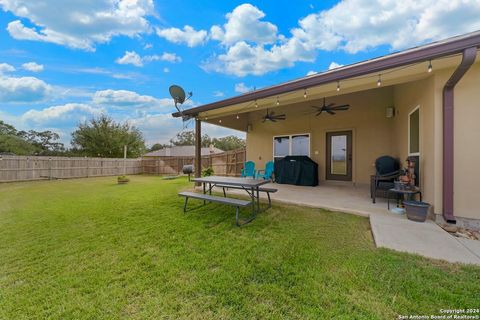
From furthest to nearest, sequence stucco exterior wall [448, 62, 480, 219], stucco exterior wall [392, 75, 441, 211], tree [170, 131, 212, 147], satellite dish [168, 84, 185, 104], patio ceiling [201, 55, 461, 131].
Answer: tree [170, 131, 212, 147], satellite dish [168, 84, 185, 104], stucco exterior wall [392, 75, 441, 211], patio ceiling [201, 55, 461, 131], stucco exterior wall [448, 62, 480, 219]

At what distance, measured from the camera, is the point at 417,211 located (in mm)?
3100

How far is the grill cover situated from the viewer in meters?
6.58

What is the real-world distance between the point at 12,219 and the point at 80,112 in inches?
694

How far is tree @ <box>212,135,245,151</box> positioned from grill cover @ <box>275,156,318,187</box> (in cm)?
3197

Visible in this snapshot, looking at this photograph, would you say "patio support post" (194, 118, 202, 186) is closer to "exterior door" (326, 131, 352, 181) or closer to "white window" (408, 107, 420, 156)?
"exterior door" (326, 131, 352, 181)

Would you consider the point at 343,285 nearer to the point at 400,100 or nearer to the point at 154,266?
the point at 154,266

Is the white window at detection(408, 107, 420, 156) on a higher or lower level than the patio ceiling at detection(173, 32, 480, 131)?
lower

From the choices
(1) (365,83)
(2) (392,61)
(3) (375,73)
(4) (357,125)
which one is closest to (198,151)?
(1) (365,83)

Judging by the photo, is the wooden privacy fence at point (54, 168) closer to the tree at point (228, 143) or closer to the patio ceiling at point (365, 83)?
the patio ceiling at point (365, 83)

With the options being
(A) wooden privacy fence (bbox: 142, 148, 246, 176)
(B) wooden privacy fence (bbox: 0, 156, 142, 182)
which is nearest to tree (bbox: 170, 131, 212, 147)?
(A) wooden privacy fence (bbox: 142, 148, 246, 176)

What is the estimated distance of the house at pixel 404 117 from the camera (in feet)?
9.37

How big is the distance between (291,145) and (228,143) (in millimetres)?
32814

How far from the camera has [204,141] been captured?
38.4 meters

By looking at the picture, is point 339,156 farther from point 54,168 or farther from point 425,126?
point 54,168
